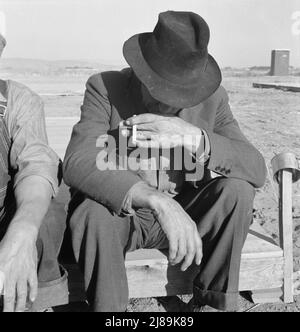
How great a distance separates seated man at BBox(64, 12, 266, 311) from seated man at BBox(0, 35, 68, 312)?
117 mm

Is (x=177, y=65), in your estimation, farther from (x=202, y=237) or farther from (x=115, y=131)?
(x=202, y=237)

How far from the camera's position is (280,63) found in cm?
3541

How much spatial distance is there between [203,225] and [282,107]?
12030 mm

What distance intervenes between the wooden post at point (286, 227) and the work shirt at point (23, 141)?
45.1 inches

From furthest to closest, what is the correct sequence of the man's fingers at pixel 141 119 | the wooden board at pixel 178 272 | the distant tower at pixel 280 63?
1. the distant tower at pixel 280 63
2. the wooden board at pixel 178 272
3. the man's fingers at pixel 141 119

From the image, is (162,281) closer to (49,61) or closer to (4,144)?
(4,144)

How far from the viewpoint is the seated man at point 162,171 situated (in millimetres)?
2127

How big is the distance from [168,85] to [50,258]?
0.91 m

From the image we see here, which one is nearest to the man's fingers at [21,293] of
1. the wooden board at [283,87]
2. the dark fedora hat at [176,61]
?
the dark fedora hat at [176,61]

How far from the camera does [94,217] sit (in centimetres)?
211

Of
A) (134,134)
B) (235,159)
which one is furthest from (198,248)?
(134,134)

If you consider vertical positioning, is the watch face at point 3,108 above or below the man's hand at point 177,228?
above

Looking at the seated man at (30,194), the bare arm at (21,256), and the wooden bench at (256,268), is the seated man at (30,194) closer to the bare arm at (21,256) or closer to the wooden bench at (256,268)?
the bare arm at (21,256)

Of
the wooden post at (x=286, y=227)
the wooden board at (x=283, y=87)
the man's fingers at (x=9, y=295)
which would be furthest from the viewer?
the wooden board at (x=283, y=87)
